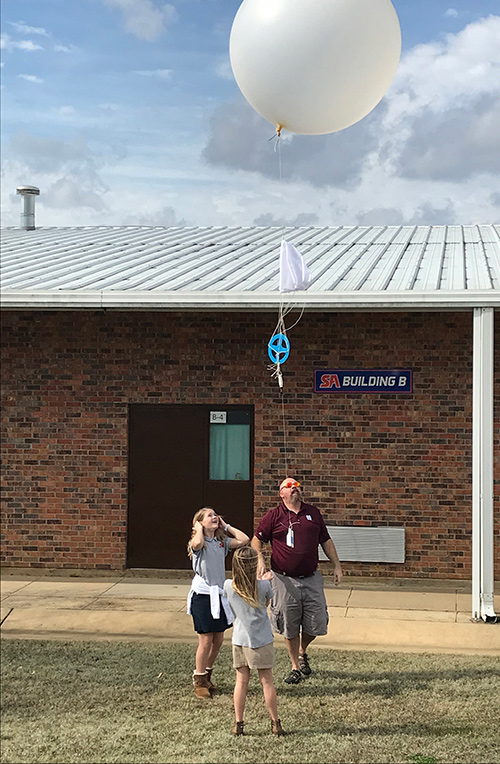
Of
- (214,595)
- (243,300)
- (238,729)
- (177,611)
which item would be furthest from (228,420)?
(238,729)

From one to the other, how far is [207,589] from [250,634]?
2.65 feet

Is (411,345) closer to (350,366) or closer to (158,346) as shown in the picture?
(350,366)

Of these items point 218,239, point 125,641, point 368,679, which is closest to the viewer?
point 368,679

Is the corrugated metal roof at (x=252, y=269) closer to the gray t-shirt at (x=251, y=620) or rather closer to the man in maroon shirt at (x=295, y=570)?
the man in maroon shirt at (x=295, y=570)

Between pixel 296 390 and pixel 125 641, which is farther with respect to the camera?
pixel 296 390

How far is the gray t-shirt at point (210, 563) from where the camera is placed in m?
7.12

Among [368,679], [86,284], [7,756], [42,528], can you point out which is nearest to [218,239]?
[86,284]

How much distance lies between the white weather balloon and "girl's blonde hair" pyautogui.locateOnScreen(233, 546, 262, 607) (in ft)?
10.2

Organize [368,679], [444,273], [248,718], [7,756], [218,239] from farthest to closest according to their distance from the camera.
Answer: [218,239] → [444,273] → [368,679] → [248,718] → [7,756]

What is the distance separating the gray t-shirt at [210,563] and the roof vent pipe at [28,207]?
1290 centimetres

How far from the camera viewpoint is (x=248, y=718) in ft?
21.9

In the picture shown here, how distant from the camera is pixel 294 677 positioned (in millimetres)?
7449

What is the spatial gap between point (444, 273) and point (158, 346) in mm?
3856

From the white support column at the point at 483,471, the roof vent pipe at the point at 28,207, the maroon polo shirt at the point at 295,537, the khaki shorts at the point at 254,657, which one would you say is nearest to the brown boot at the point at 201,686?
the khaki shorts at the point at 254,657
